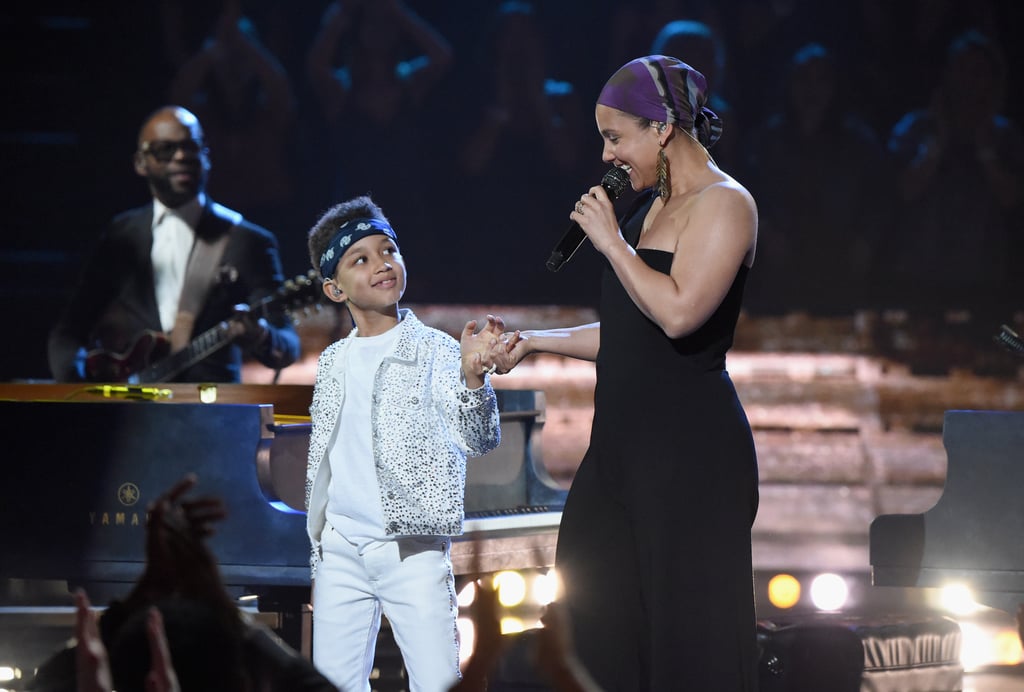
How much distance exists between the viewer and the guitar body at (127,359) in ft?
16.7

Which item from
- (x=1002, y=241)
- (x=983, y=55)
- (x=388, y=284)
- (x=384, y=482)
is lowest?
(x=384, y=482)

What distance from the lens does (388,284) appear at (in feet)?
9.98

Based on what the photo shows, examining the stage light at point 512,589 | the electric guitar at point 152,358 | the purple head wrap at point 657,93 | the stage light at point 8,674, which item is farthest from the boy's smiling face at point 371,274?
the stage light at point 8,674

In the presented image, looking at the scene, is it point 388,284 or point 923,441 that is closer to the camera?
point 388,284

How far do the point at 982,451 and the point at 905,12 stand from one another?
12.4ft

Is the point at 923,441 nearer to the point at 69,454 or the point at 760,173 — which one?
the point at 760,173

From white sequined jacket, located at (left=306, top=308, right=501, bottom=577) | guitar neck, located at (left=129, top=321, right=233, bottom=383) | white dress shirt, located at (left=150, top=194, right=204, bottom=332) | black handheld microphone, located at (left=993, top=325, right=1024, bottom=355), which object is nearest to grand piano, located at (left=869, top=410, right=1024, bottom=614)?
black handheld microphone, located at (left=993, top=325, right=1024, bottom=355)

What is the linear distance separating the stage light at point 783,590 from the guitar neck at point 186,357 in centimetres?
221

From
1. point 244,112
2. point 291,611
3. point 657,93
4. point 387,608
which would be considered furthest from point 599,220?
point 244,112

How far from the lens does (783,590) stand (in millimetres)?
4684

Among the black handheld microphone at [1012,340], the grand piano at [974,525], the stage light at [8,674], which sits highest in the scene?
the black handheld microphone at [1012,340]

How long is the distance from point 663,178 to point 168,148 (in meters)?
3.67

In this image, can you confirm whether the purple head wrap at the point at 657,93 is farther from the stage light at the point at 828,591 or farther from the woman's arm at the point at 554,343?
the stage light at the point at 828,591

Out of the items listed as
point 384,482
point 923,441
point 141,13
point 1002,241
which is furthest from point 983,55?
point 384,482
